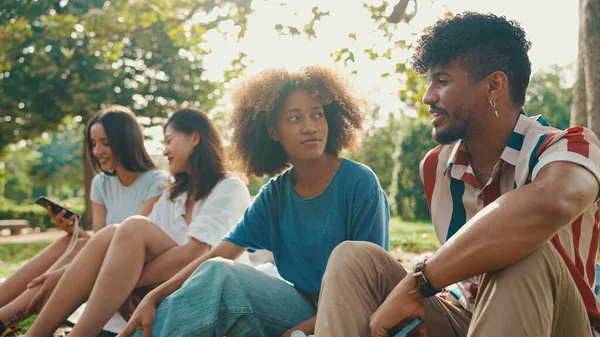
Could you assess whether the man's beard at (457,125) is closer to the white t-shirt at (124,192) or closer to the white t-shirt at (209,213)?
the white t-shirt at (209,213)

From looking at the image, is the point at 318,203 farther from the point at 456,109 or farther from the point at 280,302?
the point at 456,109

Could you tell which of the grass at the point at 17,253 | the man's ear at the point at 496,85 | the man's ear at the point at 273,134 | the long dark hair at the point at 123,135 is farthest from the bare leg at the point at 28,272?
the grass at the point at 17,253

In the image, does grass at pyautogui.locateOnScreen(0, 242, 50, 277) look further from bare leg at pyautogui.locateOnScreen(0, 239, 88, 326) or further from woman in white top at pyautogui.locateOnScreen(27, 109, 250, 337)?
woman in white top at pyautogui.locateOnScreen(27, 109, 250, 337)

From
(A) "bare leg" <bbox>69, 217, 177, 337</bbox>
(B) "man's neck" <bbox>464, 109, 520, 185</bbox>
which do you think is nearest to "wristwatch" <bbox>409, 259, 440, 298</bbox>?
(B) "man's neck" <bbox>464, 109, 520, 185</bbox>

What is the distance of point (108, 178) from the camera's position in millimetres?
5148

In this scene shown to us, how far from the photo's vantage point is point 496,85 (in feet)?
8.16

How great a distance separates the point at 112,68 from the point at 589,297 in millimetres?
17489

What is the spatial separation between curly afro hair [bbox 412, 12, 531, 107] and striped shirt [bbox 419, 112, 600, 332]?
22 centimetres

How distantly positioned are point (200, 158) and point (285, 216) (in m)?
1.31

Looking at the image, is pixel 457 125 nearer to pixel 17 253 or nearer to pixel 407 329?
pixel 407 329

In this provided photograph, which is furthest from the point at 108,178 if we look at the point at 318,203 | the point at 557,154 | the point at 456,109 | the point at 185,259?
the point at 557,154

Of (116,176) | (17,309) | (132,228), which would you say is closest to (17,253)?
(116,176)

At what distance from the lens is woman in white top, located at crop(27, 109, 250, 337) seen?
3.30 metres

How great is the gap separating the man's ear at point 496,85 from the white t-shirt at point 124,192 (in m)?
3.04
